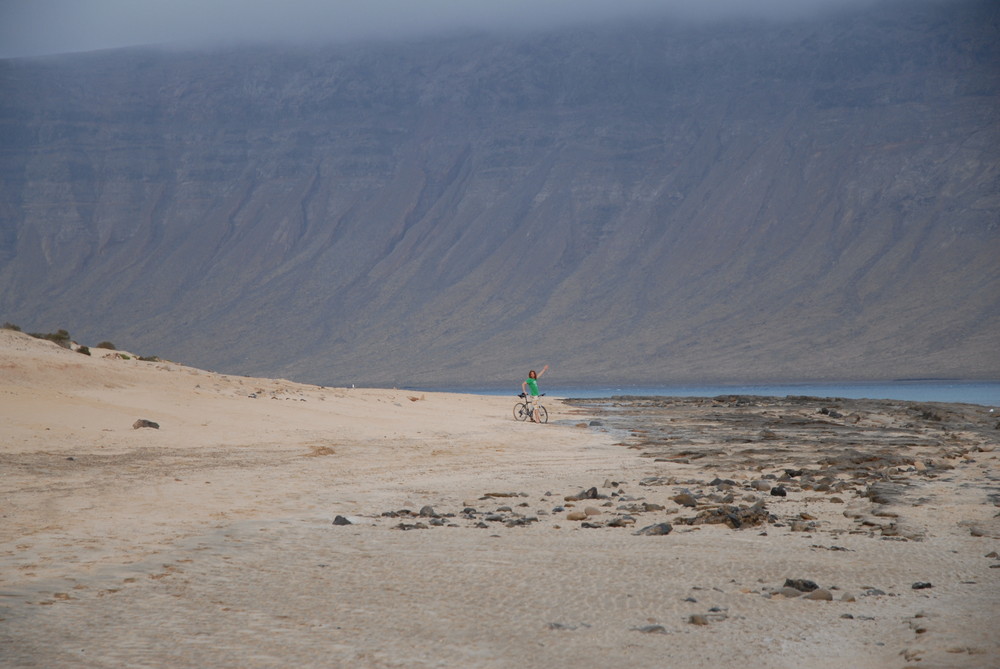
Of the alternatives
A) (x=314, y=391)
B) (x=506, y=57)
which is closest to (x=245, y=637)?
(x=314, y=391)

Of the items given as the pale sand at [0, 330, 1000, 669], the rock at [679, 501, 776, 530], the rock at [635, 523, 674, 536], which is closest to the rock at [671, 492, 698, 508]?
the pale sand at [0, 330, 1000, 669]

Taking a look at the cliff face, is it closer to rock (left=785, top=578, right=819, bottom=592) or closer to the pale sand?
the pale sand

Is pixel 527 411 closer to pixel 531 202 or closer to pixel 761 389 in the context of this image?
pixel 761 389

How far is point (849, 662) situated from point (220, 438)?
13.6m

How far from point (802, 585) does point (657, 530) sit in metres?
2.35

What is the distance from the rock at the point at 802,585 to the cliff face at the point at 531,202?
71.4m

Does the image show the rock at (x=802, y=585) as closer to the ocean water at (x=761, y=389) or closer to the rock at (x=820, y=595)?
the rock at (x=820, y=595)

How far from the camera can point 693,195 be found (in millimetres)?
105062

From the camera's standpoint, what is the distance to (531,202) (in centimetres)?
11094

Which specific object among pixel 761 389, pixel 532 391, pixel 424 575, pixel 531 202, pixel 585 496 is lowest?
pixel 424 575

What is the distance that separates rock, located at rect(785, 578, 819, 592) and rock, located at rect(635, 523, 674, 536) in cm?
224

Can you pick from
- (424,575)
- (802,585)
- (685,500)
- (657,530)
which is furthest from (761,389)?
(424,575)

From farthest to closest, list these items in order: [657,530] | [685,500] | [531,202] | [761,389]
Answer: [531,202]
[761,389]
[685,500]
[657,530]

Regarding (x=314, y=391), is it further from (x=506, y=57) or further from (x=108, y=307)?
(x=506, y=57)
